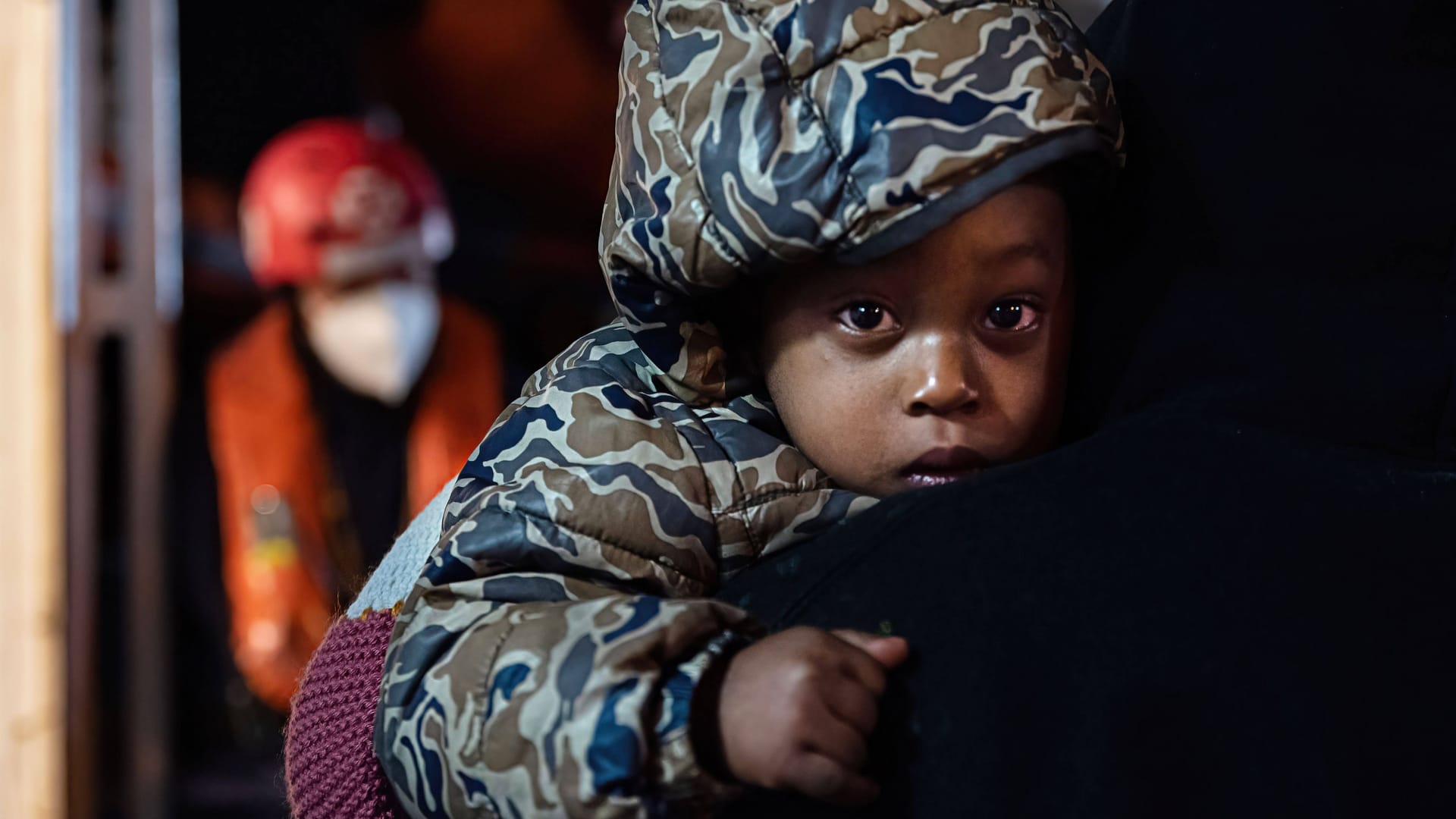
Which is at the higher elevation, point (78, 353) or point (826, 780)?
point (826, 780)

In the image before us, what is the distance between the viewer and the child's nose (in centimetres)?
70

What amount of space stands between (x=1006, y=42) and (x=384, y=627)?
1.59 ft

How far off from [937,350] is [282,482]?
6.84 ft

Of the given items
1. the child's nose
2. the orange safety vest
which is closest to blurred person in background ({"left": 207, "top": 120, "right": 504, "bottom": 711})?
the orange safety vest

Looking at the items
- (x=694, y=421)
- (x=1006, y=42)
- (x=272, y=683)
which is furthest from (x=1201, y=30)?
(x=272, y=683)

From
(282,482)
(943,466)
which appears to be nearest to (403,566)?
(943,466)

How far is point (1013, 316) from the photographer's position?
0.73m

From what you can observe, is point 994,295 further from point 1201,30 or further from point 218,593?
point 218,593

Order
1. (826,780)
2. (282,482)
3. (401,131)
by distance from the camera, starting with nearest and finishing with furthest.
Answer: (826,780) → (282,482) → (401,131)

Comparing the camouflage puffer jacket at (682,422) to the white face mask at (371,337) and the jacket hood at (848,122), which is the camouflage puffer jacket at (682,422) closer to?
the jacket hood at (848,122)

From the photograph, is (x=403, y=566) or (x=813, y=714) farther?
(x=403, y=566)

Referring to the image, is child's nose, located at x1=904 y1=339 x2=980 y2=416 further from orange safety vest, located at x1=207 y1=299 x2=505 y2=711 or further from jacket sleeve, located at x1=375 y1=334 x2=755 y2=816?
orange safety vest, located at x1=207 y1=299 x2=505 y2=711

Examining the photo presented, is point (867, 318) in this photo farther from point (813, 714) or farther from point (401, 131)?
point (401, 131)

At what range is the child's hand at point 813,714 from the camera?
508 mm
